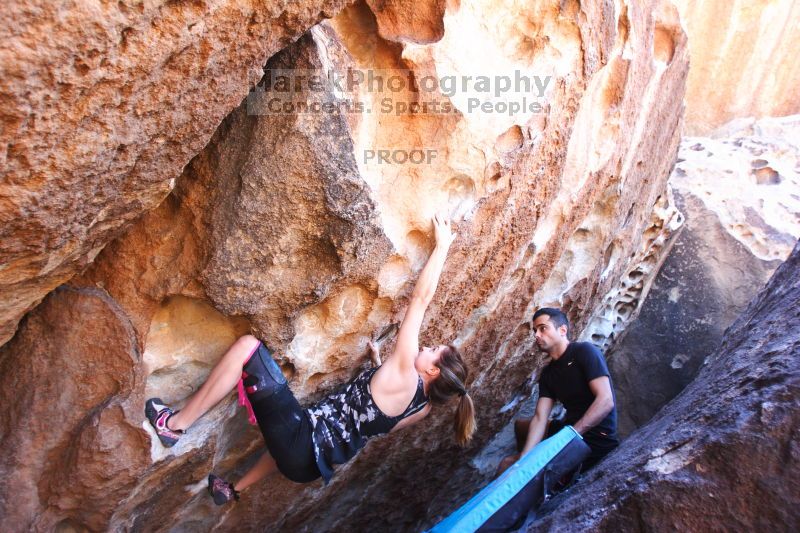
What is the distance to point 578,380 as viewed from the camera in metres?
2.78

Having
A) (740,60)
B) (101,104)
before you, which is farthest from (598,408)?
(740,60)

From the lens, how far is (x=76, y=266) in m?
1.76

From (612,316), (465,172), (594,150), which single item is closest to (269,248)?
(465,172)

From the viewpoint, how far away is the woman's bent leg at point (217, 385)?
6.81ft

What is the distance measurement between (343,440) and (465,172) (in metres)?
1.14

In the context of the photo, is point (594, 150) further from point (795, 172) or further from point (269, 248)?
point (795, 172)

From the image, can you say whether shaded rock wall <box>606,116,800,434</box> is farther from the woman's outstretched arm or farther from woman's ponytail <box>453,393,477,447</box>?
the woman's outstretched arm

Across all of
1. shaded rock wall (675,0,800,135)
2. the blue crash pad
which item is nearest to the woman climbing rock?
the blue crash pad

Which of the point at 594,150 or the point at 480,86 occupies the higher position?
the point at 480,86

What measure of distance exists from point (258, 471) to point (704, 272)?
10.6 feet

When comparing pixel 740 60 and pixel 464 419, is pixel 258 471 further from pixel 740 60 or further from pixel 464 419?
pixel 740 60

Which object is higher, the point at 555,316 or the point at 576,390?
the point at 555,316

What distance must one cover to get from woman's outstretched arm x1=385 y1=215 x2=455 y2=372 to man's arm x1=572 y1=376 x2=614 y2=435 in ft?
2.86

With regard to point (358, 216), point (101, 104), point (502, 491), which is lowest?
point (502, 491)
